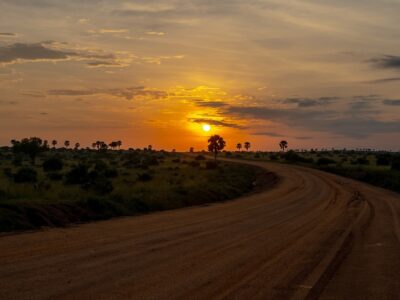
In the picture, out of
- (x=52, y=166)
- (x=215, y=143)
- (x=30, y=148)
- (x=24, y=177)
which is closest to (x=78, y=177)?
(x=24, y=177)

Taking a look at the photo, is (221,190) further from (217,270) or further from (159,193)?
(217,270)

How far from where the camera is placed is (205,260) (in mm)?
12156

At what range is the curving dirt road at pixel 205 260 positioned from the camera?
9.30m

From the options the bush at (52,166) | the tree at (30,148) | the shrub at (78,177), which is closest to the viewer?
the shrub at (78,177)

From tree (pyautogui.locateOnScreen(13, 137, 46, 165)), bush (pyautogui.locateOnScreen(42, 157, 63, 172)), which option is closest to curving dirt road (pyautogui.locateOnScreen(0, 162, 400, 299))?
bush (pyautogui.locateOnScreen(42, 157, 63, 172))

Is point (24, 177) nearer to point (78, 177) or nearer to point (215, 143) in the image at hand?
point (78, 177)

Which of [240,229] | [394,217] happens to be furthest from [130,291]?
[394,217]

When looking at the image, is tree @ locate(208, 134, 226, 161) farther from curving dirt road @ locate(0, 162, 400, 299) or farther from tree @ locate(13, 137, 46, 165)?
curving dirt road @ locate(0, 162, 400, 299)

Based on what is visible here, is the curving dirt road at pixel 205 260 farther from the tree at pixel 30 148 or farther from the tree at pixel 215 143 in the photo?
the tree at pixel 215 143

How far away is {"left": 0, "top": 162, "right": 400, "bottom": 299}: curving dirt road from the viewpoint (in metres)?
9.30

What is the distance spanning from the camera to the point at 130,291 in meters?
9.02

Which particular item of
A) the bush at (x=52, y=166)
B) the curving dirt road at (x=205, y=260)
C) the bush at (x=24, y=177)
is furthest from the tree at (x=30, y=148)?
the curving dirt road at (x=205, y=260)

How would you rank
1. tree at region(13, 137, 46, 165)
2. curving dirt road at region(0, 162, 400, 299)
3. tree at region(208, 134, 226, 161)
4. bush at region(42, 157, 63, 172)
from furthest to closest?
1. tree at region(208, 134, 226, 161)
2. tree at region(13, 137, 46, 165)
3. bush at region(42, 157, 63, 172)
4. curving dirt road at region(0, 162, 400, 299)

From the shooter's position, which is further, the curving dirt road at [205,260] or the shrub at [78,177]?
the shrub at [78,177]
